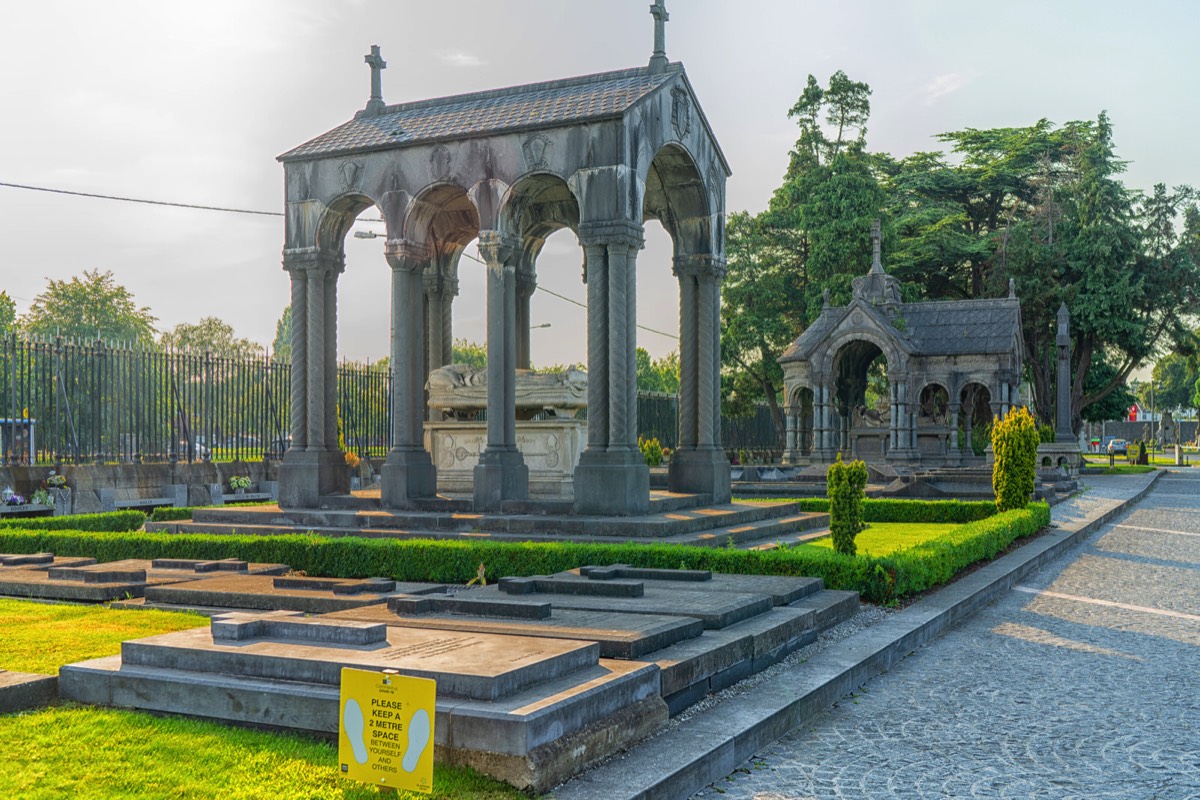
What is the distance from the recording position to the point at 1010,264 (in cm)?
4688

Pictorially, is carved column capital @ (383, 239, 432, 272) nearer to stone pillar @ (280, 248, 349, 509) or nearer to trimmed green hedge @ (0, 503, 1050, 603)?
stone pillar @ (280, 248, 349, 509)

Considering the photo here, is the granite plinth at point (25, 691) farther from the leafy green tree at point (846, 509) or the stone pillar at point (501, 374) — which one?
the stone pillar at point (501, 374)

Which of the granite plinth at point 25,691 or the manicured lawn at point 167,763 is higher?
the granite plinth at point 25,691

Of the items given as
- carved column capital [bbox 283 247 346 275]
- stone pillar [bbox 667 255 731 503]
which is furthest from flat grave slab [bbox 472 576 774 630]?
carved column capital [bbox 283 247 346 275]

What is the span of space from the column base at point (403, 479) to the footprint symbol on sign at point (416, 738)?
36.6 feet

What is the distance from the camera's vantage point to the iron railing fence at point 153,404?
2116cm

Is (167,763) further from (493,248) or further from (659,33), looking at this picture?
(659,33)

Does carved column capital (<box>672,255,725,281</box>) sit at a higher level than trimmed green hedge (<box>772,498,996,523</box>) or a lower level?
higher

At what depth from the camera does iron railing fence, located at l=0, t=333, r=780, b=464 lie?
21156mm

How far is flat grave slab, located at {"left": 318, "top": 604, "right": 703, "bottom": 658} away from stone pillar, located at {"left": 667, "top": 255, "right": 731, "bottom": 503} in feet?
28.8

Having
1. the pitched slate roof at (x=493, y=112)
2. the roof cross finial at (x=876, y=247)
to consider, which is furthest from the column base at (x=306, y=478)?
the roof cross finial at (x=876, y=247)

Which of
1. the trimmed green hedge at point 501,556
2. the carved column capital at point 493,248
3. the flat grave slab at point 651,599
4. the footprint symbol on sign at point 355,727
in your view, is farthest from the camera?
the carved column capital at point 493,248

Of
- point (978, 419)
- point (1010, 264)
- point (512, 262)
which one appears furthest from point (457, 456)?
point (1010, 264)

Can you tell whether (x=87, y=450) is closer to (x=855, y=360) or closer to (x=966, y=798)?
(x=966, y=798)
